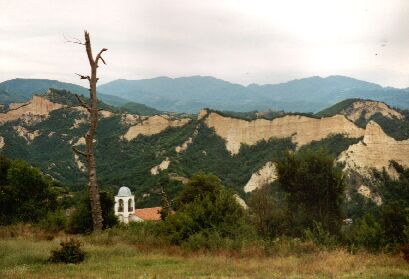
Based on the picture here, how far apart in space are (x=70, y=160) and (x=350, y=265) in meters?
102

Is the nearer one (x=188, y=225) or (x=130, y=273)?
(x=130, y=273)

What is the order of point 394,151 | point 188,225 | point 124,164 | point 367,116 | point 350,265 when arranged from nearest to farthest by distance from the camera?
point 350,265
point 188,225
point 394,151
point 124,164
point 367,116

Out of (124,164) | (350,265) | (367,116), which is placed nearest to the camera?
(350,265)

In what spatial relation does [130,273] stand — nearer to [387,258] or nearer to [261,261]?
[261,261]

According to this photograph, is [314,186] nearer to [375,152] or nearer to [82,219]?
[82,219]

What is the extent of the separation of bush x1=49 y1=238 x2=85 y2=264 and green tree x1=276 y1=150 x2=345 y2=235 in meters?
19.0

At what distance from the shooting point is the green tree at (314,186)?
1114 inches

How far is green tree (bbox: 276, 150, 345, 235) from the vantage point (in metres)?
28.3

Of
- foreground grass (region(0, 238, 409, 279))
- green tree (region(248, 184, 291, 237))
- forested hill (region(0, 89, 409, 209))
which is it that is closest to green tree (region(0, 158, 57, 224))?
foreground grass (region(0, 238, 409, 279))

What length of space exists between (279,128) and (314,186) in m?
63.0

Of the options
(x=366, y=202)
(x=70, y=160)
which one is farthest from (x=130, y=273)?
(x=70, y=160)

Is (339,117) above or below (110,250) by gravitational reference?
above

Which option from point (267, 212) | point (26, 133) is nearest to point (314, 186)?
point (267, 212)

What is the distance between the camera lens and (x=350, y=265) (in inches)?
395
